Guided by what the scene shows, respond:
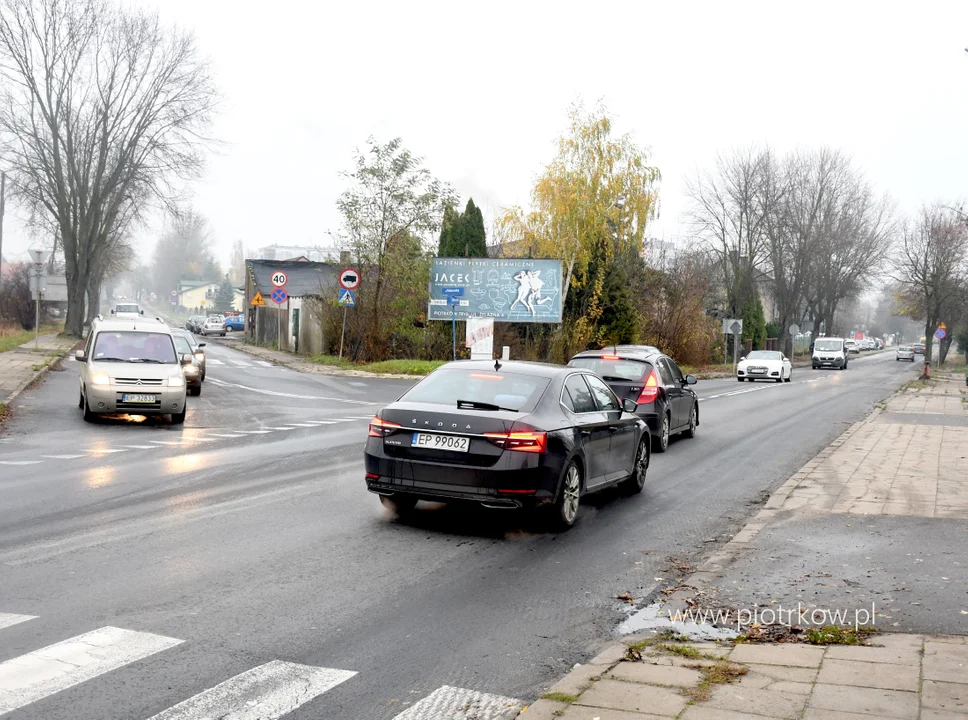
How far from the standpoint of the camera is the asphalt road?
15.4 ft

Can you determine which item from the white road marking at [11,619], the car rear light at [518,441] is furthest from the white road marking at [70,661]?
the car rear light at [518,441]

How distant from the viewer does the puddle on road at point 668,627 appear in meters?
5.79

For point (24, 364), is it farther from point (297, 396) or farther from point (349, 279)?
point (349, 279)

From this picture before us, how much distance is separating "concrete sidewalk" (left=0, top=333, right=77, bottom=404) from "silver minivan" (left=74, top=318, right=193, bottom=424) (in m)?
2.44

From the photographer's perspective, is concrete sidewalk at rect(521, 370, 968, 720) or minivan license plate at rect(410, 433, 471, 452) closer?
concrete sidewalk at rect(521, 370, 968, 720)

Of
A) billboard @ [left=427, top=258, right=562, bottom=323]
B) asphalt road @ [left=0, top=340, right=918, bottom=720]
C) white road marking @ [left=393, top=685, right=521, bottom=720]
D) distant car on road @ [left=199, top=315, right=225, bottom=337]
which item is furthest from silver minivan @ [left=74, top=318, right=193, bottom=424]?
distant car on road @ [left=199, top=315, right=225, bottom=337]

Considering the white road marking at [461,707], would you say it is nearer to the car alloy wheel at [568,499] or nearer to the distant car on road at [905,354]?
the car alloy wheel at [568,499]

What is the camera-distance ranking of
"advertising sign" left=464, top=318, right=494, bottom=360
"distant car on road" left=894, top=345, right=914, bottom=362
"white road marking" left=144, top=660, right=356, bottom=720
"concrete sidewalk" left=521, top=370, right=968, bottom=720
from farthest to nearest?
"distant car on road" left=894, top=345, right=914, bottom=362, "advertising sign" left=464, top=318, right=494, bottom=360, "concrete sidewalk" left=521, top=370, right=968, bottom=720, "white road marking" left=144, top=660, right=356, bottom=720

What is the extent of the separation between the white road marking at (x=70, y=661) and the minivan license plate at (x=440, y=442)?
348 centimetres

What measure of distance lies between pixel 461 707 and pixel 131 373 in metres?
13.7

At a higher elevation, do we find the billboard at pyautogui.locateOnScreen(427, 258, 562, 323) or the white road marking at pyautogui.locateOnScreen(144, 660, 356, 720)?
the billboard at pyautogui.locateOnScreen(427, 258, 562, 323)

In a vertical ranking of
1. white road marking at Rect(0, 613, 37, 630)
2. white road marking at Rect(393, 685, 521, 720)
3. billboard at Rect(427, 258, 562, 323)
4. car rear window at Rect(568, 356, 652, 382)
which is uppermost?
billboard at Rect(427, 258, 562, 323)

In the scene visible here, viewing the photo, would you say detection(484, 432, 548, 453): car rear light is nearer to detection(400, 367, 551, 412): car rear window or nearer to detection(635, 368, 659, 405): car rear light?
detection(400, 367, 551, 412): car rear window

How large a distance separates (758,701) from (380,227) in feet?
103
